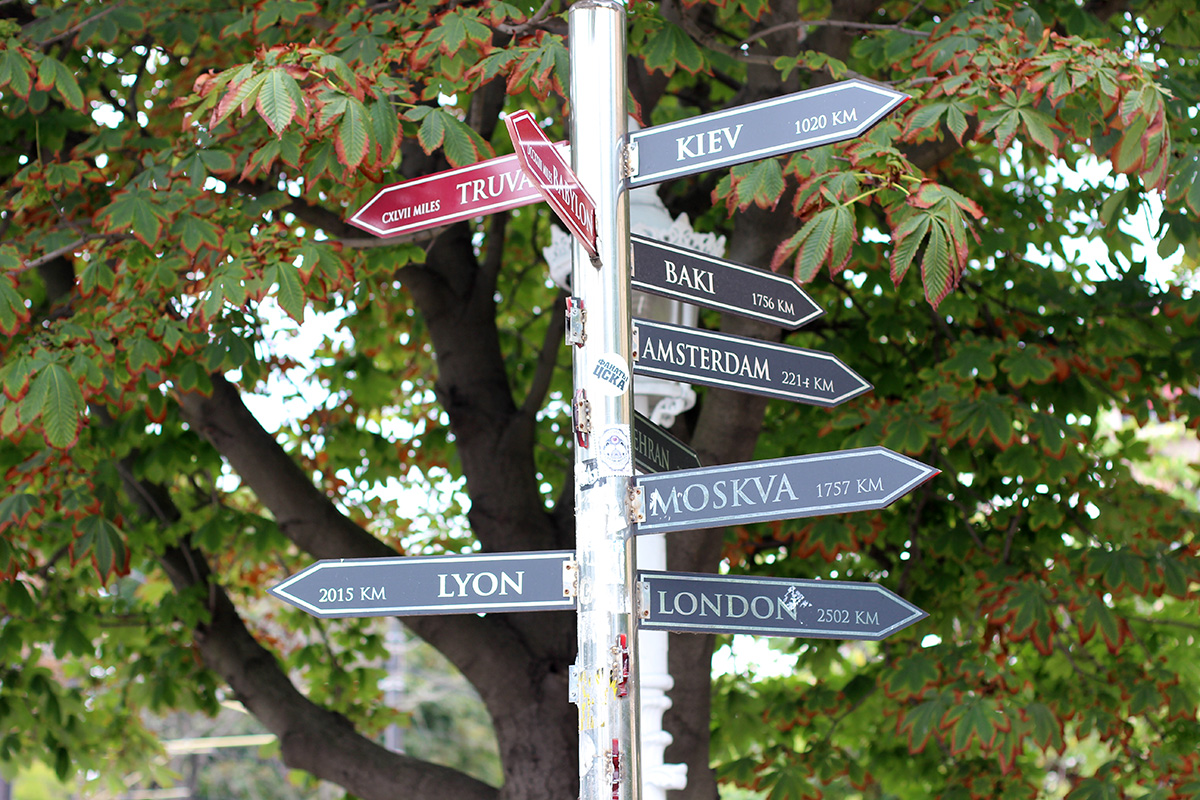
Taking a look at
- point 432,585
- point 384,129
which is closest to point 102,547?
point 384,129

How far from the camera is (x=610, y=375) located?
2.38 metres

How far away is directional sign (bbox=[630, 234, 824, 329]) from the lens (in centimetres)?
269

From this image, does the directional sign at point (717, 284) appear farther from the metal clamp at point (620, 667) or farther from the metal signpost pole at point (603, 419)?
the metal clamp at point (620, 667)

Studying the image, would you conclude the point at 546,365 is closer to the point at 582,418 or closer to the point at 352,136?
the point at 352,136

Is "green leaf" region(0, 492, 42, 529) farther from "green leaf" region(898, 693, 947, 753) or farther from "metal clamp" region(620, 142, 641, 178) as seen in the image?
"green leaf" region(898, 693, 947, 753)

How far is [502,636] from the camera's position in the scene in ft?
17.1

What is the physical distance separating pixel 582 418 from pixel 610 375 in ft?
0.33

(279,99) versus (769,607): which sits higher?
(279,99)

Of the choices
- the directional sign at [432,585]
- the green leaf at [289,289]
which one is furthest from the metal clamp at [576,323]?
the green leaf at [289,289]

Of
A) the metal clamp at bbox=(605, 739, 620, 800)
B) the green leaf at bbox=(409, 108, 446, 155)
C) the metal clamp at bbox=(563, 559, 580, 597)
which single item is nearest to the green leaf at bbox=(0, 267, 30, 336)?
the green leaf at bbox=(409, 108, 446, 155)

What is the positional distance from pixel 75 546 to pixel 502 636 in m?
1.75

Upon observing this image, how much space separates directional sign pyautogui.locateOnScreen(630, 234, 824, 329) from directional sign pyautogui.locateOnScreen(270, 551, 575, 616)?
66 cm

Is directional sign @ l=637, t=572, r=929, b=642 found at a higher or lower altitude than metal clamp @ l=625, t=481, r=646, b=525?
lower

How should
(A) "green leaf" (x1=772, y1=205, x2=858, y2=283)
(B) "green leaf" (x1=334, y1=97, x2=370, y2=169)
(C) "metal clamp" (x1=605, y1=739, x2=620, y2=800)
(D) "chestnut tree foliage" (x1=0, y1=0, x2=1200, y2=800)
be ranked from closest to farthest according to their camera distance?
(C) "metal clamp" (x1=605, y1=739, x2=620, y2=800), (A) "green leaf" (x1=772, y1=205, x2=858, y2=283), (B) "green leaf" (x1=334, y1=97, x2=370, y2=169), (D) "chestnut tree foliage" (x1=0, y1=0, x2=1200, y2=800)
